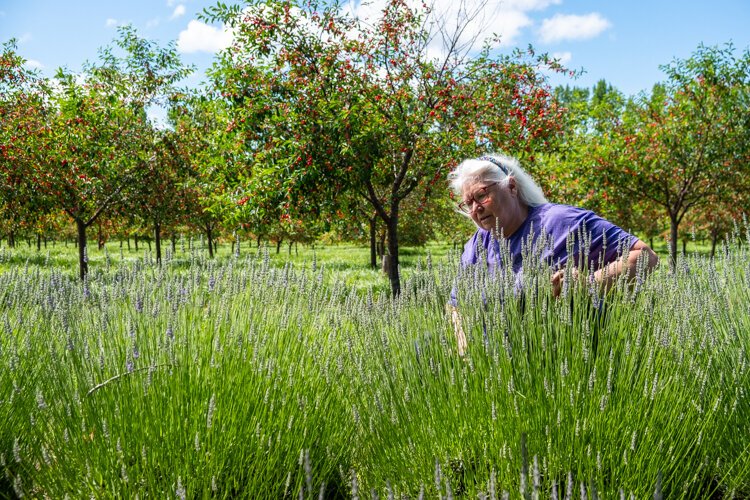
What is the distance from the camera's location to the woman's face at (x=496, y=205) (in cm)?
301

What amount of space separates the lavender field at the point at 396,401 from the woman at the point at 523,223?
252 millimetres

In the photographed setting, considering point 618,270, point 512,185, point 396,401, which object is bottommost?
point 396,401

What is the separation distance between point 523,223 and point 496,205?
0.75 ft

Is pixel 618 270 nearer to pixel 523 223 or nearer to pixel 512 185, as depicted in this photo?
pixel 523 223

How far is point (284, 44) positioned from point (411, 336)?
248 inches

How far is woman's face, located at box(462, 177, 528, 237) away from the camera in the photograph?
3014mm

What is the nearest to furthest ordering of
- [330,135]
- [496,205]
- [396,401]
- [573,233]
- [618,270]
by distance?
[396,401] < [618,270] < [573,233] < [496,205] < [330,135]

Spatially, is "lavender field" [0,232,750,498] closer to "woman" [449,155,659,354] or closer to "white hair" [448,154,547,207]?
"woman" [449,155,659,354]

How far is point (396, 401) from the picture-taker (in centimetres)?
212

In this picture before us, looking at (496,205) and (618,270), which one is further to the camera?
(496,205)

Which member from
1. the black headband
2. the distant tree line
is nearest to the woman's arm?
the black headband

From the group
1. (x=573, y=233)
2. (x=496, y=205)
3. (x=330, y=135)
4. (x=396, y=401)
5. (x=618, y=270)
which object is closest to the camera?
(x=396, y=401)

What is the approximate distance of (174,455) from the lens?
70.8 inches

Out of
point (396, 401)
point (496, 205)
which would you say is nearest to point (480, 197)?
point (496, 205)
